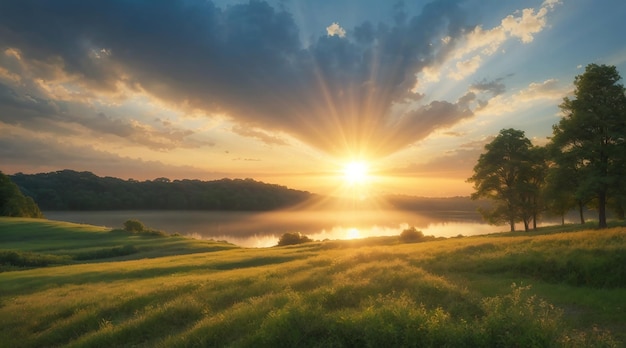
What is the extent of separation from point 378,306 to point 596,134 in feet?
111

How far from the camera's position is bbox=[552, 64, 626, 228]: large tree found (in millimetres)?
31734

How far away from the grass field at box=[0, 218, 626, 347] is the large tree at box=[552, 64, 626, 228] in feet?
58.3

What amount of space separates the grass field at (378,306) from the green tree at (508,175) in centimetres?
3232

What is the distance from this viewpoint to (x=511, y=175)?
50.1 meters

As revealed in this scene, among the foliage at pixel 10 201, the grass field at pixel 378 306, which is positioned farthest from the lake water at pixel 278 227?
the grass field at pixel 378 306

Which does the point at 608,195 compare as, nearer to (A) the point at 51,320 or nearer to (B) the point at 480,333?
(B) the point at 480,333

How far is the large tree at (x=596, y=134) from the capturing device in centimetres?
3173

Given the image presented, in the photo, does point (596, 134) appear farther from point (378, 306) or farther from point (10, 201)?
point (10, 201)

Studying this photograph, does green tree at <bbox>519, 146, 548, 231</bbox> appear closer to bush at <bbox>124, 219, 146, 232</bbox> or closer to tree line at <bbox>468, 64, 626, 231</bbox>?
tree line at <bbox>468, 64, 626, 231</bbox>

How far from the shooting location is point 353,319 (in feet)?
31.0

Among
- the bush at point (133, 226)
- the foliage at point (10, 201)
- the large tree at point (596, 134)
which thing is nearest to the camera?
the large tree at point (596, 134)

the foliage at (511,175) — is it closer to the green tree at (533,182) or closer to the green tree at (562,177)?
the green tree at (533,182)

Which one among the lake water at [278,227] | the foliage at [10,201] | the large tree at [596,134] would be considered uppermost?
the large tree at [596,134]

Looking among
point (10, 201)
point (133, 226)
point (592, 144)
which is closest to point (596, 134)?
point (592, 144)
